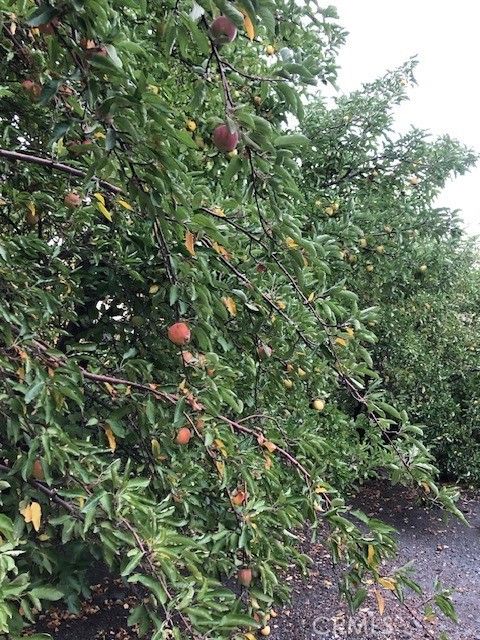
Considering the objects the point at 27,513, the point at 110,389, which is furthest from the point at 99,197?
the point at 27,513

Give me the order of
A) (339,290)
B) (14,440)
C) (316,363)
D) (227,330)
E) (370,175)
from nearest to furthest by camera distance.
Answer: (14,440)
(339,290)
(227,330)
(316,363)
(370,175)

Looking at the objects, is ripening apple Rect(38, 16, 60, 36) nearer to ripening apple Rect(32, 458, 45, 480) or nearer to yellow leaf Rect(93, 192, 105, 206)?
yellow leaf Rect(93, 192, 105, 206)

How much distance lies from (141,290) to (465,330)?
14.0 feet

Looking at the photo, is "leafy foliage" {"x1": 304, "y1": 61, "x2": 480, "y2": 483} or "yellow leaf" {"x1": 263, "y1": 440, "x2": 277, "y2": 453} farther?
"leafy foliage" {"x1": 304, "y1": 61, "x2": 480, "y2": 483}

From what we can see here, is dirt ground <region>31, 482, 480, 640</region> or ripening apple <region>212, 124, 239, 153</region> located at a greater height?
ripening apple <region>212, 124, 239, 153</region>

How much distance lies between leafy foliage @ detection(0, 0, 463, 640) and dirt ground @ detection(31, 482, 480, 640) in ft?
3.29

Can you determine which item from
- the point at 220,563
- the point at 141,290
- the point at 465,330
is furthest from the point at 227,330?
the point at 465,330

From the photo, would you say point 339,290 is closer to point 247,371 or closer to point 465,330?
point 247,371

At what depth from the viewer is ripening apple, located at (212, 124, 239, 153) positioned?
102 cm

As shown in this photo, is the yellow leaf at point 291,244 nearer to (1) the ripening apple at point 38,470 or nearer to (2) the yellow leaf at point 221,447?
(2) the yellow leaf at point 221,447

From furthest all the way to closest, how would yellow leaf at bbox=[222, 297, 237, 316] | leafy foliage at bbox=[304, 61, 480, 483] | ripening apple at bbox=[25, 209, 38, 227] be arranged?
leafy foliage at bbox=[304, 61, 480, 483], ripening apple at bbox=[25, 209, 38, 227], yellow leaf at bbox=[222, 297, 237, 316]

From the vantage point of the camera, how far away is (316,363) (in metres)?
2.34

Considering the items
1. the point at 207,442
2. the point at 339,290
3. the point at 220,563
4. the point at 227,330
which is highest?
the point at 339,290

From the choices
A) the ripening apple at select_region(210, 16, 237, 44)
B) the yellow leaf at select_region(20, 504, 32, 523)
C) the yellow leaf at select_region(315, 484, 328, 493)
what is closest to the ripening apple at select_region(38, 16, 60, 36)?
the ripening apple at select_region(210, 16, 237, 44)
